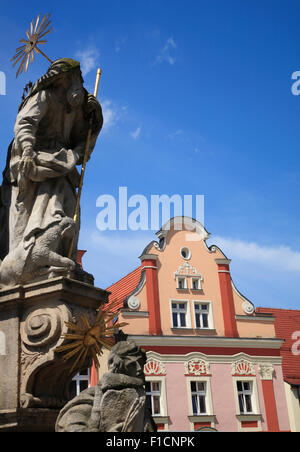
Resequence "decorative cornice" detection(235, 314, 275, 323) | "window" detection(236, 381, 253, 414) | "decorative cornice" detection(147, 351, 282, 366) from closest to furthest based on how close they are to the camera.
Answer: "decorative cornice" detection(147, 351, 282, 366)
"window" detection(236, 381, 253, 414)
"decorative cornice" detection(235, 314, 275, 323)

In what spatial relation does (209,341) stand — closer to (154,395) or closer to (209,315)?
(209,315)

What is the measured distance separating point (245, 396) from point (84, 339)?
60.0 feet

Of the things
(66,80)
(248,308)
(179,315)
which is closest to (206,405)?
(179,315)

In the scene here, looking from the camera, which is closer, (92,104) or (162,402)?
(92,104)

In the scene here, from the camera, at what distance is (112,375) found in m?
3.72

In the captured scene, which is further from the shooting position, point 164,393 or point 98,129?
point 164,393

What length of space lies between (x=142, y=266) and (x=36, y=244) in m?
17.6

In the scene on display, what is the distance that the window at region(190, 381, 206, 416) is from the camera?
804 inches

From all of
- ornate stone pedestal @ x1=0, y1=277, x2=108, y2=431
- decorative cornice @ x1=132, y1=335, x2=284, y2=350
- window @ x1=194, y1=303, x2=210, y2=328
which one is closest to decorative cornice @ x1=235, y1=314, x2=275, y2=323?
decorative cornice @ x1=132, y1=335, x2=284, y2=350

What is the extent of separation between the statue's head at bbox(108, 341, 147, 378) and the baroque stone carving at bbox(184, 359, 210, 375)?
56.8ft

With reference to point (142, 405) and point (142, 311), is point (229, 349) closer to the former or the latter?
point (142, 311)

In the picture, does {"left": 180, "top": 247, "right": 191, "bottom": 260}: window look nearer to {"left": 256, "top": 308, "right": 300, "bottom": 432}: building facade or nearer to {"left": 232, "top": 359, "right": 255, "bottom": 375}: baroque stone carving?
{"left": 256, "top": 308, "right": 300, "bottom": 432}: building facade

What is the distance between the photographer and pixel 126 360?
382 cm
